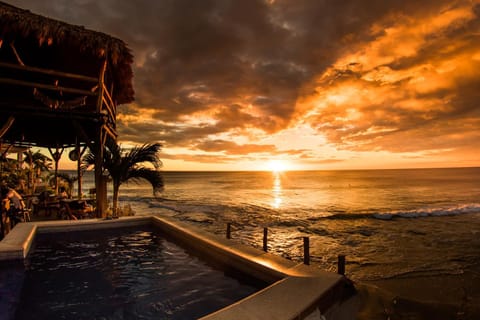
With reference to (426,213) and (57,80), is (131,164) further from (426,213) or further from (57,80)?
(426,213)

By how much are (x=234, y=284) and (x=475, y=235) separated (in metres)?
19.3

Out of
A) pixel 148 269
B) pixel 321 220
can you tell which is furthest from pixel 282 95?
pixel 148 269

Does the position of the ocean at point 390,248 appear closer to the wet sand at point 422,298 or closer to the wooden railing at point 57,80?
the wet sand at point 422,298

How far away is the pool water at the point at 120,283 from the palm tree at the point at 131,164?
3.26 meters

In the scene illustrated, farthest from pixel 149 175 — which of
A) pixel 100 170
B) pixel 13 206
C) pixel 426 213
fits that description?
pixel 426 213

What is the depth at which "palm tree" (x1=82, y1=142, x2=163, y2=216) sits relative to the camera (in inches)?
390

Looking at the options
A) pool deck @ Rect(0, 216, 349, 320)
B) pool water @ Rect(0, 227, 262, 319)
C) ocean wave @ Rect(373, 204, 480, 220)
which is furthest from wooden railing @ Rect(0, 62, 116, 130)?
ocean wave @ Rect(373, 204, 480, 220)

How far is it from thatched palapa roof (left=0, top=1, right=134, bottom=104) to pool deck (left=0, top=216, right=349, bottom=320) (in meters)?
5.29

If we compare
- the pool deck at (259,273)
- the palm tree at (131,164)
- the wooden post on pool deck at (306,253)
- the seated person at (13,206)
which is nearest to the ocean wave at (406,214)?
the palm tree at (131,164)

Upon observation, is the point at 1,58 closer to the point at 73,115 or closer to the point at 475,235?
the point at 73,115

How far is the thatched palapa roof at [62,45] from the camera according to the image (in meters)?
7.27

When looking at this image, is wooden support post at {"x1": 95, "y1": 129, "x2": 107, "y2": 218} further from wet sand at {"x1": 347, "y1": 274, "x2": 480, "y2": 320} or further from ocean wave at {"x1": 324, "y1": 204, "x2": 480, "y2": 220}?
ocean wave at {"x1": 324, "y1": 204, "x2": 480, "y2": 220}

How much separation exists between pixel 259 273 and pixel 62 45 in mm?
8570

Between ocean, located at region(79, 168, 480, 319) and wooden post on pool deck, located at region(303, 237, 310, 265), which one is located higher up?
wooden post on pool deck, located at region(303, 237, 310, 265)
